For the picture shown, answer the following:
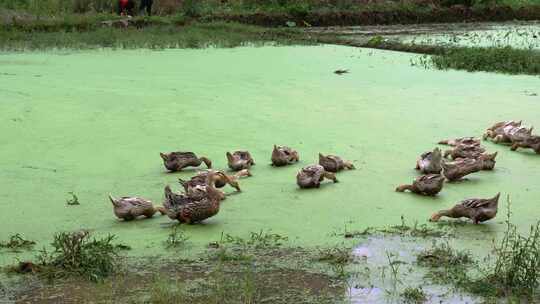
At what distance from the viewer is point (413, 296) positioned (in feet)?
8.98

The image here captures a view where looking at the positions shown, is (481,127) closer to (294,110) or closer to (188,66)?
(294,110)

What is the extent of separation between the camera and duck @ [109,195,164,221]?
347cm

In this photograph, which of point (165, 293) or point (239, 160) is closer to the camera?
point (165, 293)

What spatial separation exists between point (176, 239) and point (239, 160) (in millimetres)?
1097

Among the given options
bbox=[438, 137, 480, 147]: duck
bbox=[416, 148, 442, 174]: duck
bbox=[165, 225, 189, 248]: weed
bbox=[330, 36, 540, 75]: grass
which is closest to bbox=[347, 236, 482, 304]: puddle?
bbox=[165, 225, 189, 248]: weed

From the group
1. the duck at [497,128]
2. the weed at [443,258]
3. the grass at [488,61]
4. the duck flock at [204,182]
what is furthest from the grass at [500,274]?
the grass at [488,61]

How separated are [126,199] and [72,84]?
3536 mm

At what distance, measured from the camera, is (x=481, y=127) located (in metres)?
5.45

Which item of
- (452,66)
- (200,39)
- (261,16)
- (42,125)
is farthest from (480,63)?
(261,16)

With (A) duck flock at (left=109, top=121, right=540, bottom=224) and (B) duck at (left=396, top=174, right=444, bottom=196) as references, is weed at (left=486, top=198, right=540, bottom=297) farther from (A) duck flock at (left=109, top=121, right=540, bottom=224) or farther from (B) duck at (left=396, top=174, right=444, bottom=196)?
(B) duck at (left=396, top=174, right=444, bottom=196)

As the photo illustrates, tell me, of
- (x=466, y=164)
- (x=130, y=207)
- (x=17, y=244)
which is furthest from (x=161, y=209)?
(x=466, y=164)

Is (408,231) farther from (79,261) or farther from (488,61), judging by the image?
(488,61)

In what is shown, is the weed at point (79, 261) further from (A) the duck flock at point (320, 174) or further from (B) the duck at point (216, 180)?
(B) the duck at point (216, 180)

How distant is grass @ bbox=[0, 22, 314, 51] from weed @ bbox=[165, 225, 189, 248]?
6.90 meters
